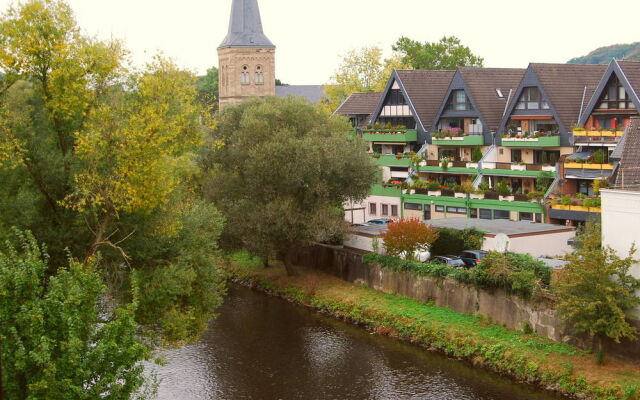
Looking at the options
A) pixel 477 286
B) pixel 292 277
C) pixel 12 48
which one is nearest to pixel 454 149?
pixel 292 277

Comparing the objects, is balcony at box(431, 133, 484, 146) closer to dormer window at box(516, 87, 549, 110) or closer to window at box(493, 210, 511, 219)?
dormer window at box(516, 87, 549, 110)

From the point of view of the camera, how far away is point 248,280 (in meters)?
54.6

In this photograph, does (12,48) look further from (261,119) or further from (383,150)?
(383,150)

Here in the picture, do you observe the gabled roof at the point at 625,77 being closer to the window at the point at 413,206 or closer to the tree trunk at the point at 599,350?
the window at the point at 413,206

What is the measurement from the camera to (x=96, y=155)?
87.5 ft

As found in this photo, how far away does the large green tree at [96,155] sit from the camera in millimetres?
26578

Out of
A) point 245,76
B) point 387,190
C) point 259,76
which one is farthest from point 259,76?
point 387,190

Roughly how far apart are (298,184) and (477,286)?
13.2 meters

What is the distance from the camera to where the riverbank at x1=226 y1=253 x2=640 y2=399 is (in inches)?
1218

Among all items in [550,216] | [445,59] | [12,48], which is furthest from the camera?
[445,59]

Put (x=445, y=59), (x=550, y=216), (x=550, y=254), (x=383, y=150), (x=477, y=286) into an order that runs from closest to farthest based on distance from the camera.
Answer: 1. (x=477, y=286)
2. (x=550, y=254)
3. (x=550, y=216)
4. (x=383, y=150)
5. (x=445, y=59)

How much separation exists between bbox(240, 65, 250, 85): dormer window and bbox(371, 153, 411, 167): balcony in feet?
174

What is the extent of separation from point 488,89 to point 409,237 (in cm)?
2448

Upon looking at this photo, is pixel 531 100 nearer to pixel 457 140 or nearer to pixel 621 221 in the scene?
pixel 457 140
